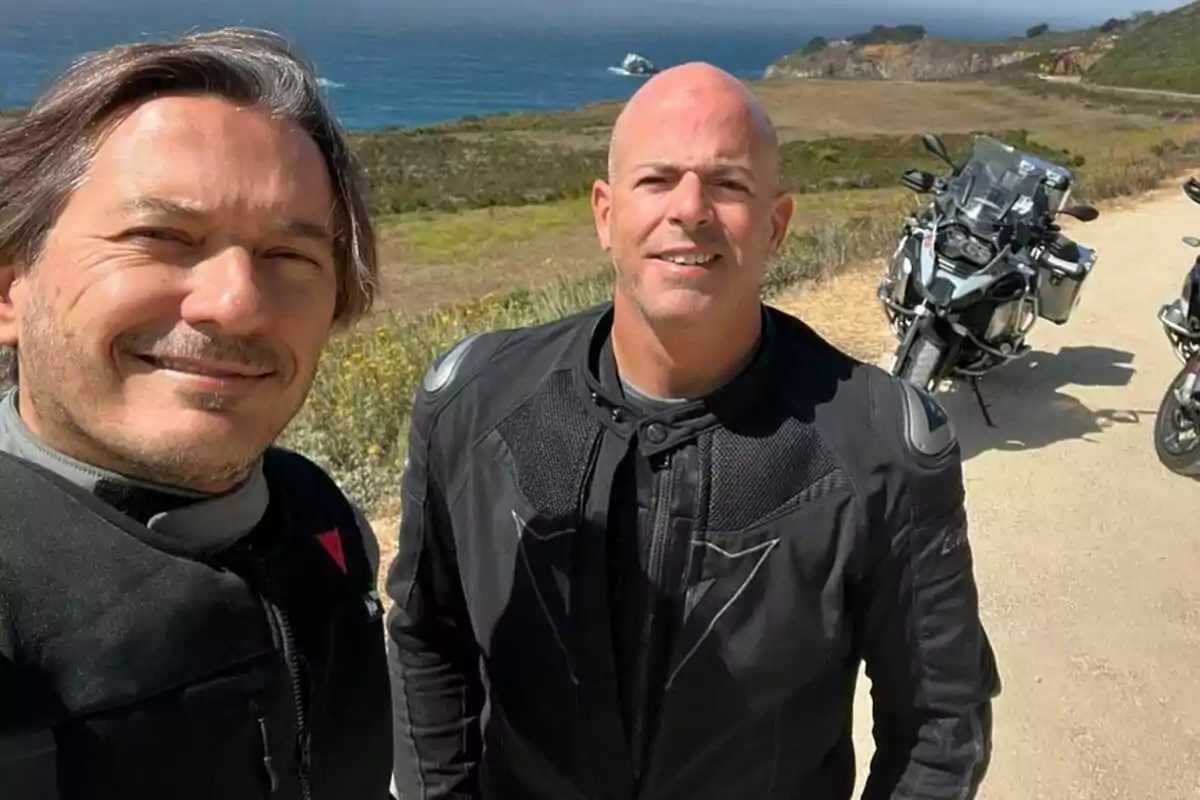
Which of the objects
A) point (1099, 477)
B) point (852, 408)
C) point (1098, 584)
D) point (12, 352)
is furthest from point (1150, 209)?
point (12, 352)

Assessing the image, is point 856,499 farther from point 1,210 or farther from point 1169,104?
point 1169,104

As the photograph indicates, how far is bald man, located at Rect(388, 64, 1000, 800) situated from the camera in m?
1.78

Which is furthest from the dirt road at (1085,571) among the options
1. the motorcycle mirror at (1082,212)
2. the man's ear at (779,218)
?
the man's ear at (779,218)

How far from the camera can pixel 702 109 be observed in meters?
1.87

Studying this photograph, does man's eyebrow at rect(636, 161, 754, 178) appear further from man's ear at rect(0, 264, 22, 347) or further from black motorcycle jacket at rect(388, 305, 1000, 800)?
man's ear at rect(0, 264, 22, 347)

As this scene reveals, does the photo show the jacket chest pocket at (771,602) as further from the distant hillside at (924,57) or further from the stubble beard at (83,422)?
the distant hillside at (924,57)

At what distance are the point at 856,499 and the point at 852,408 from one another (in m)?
0.16

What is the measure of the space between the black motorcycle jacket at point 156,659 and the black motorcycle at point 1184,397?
4921 millimetres

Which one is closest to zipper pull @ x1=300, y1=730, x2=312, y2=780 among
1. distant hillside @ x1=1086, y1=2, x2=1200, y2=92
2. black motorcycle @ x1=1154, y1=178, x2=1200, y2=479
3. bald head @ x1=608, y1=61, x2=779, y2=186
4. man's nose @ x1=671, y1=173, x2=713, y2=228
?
man's nose @ x1=671, y1=173, x2=713, y2=228

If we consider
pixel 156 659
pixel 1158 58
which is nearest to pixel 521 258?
pixel 156 659

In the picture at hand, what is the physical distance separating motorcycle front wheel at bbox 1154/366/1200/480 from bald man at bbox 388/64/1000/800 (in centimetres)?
407

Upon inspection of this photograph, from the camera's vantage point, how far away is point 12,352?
1.49 metres

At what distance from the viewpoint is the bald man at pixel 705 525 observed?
1.78 m

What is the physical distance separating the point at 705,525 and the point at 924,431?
383 millimetres
